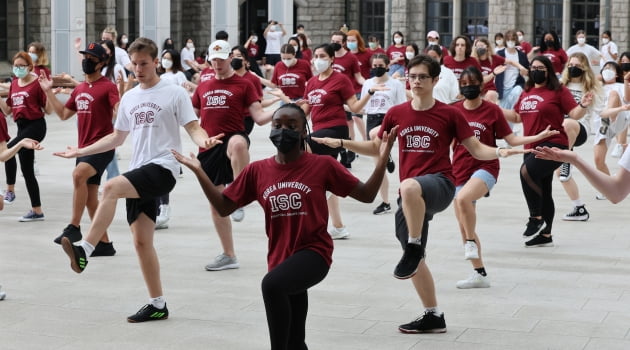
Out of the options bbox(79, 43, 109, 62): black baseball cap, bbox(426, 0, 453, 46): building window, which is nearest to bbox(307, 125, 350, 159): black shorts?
bbox(79, 43, 109, 62): black baseball cap

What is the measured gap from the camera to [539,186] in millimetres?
11031

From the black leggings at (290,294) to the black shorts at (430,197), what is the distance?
4.82 feet

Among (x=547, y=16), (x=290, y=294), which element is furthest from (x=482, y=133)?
(x=547, y=16)

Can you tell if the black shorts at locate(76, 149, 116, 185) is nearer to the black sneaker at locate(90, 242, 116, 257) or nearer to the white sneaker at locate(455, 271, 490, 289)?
the black sneaker at locate(90, 242, 116, 257)

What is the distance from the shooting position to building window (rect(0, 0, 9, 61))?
32.5m

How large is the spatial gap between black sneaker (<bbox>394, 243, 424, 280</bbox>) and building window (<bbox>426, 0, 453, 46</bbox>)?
3342cm

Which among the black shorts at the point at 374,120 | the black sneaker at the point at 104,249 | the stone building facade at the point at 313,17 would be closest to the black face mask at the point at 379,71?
the black shorts at the point at 374,120

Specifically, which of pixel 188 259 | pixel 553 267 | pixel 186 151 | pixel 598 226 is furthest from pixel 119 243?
pixel 186 151

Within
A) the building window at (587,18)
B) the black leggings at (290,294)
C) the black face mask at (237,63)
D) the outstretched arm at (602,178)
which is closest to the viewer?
the outstretched arm at (602,178)

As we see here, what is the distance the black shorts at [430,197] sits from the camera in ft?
24.7

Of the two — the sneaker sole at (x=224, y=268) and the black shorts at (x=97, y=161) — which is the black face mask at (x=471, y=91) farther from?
the black shorts at (x=97, y=161)

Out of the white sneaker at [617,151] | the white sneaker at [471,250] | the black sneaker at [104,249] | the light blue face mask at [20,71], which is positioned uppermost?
the light blue face mask at [20,71]

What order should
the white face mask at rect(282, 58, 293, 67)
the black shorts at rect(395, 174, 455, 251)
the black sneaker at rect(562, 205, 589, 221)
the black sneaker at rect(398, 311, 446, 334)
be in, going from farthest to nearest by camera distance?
the white face mask at rect(282, 58, 293, 67), the black sneaker at rect(562, 205, 589, 221), the black sneaker at rect(398, 311, 446, 334), the black shorts at rect(395, 174, 455, 251)

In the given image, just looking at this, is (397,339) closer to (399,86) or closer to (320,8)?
(399,86)
